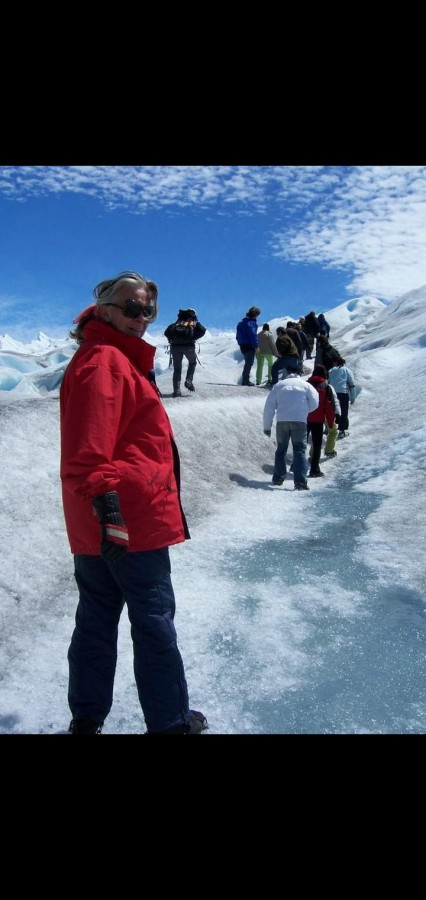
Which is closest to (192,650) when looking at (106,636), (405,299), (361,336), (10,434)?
(106,636)

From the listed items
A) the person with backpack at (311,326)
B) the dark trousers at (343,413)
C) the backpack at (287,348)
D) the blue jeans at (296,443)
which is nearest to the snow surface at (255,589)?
the blue jeans at (296,443)

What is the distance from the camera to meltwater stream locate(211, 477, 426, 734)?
2873mm

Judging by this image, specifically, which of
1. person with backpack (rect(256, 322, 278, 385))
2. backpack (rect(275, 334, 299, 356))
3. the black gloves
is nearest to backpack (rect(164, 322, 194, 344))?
backpack (rect(275, 334, 299, 356))

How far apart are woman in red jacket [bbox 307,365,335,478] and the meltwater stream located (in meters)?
3.73

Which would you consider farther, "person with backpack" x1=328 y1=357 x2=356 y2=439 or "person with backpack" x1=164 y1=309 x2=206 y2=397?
"person with backpack" x1=328 y1=357 x2=356 y2=439

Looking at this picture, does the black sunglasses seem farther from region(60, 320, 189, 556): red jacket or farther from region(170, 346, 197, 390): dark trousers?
region(170, 346, 197, 390): dark trousers

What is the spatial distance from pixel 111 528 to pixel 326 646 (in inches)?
82.0

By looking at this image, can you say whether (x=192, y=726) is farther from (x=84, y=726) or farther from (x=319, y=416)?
(x=319, y=416)

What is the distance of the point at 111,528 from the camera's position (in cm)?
215

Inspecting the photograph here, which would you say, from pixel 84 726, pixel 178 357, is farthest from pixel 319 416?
pixel 84 726

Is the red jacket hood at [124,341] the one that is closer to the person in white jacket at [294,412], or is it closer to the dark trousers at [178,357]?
the person in white jacket at [294,412]

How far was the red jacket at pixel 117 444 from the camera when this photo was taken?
7.11 ft

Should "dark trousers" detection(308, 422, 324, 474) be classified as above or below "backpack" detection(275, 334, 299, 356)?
below
